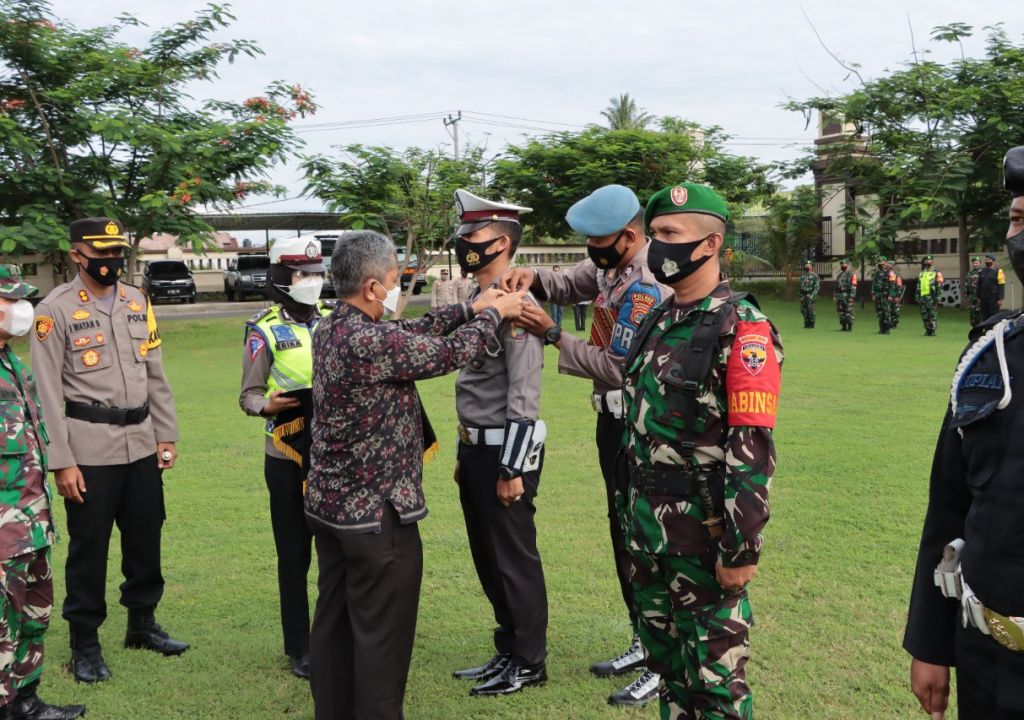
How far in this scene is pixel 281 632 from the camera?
464 centimetres

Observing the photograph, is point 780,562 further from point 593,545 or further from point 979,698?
point 979,698

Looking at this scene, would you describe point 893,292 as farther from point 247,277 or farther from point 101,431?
point 247,277

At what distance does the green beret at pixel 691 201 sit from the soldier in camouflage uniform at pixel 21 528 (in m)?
2.58

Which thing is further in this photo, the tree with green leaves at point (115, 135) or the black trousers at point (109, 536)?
the tree with green leaves at point (115, 135)

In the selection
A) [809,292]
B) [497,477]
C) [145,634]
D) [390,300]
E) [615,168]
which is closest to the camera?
[390,300]

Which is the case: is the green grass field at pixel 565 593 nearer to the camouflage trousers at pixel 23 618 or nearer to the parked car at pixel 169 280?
the camouflage trousers at pixel 23 618

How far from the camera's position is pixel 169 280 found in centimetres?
3083

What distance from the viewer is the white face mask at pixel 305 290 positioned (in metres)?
4.25

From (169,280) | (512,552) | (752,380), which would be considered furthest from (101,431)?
(169,280)

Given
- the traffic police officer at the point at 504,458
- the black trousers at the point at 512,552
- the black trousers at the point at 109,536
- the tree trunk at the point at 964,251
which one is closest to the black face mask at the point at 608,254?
the traffic police officer at the point at 504,458

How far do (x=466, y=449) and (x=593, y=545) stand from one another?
1.97m

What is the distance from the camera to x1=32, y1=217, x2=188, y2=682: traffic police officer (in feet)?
13.8

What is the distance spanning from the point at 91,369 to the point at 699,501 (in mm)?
3094

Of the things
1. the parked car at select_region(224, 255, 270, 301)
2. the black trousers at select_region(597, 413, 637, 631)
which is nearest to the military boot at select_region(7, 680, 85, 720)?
the black trousers at select_region(597, 413, 637, 631)
